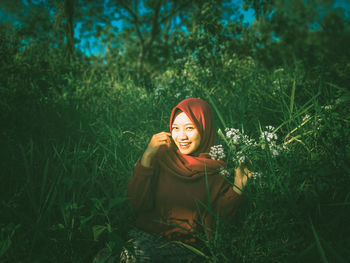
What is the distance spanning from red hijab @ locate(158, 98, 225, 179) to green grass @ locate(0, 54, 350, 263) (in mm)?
241

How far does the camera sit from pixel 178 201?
1602 mm

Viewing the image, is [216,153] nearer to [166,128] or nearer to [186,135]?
[186,135]

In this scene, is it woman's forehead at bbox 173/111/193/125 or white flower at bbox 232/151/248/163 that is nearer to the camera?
white flower at bbox 232/151/248/163

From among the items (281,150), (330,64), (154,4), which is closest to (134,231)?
(281,150)

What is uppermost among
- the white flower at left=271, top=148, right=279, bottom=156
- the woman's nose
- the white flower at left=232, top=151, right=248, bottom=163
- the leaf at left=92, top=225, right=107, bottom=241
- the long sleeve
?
the woman's nose

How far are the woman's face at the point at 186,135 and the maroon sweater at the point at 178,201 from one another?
0.75 feet

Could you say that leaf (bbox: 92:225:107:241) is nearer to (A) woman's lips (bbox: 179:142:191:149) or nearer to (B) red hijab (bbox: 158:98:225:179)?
(B) red hijab (bbox: 158:98:225:179)

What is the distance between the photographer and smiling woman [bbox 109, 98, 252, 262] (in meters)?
1.55

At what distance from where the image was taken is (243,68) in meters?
4.17

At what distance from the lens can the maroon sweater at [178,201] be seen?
1.57 metres

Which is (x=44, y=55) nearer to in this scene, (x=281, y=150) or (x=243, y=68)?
(x=243, y=68)

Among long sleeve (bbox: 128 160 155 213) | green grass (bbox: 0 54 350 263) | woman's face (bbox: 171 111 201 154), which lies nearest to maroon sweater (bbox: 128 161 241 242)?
long sleeve (bbox: 128 160 155 213)

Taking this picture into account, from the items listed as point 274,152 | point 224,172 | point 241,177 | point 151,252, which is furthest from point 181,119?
point 151,252

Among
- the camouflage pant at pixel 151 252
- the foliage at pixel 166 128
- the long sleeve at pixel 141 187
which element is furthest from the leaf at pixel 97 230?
the long sleeve at pixel 141 187
